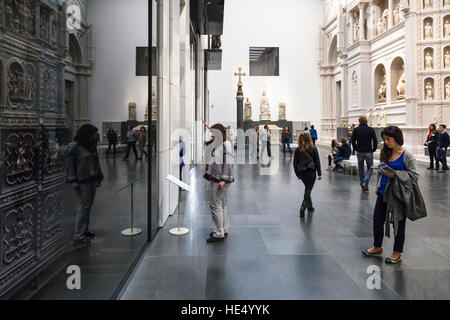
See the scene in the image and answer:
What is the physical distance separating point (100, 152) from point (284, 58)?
29027 mm

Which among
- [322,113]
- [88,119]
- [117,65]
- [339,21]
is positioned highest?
[339,21]

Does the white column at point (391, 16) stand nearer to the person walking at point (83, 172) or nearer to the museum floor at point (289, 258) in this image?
the museum floor at point (289, 258)

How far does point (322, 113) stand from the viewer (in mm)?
29938

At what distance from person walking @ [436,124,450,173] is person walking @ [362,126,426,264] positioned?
9703mm

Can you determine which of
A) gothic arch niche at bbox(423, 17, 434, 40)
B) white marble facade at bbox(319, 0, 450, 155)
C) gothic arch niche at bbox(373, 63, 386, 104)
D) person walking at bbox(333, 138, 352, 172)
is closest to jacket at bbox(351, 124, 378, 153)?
person walking at bbox(333, 138, 352, 172)

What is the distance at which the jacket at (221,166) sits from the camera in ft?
14.7

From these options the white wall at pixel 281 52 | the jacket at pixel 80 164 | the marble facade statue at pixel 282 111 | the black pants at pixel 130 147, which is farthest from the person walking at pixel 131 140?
the marble facade statue at pixel 282 111

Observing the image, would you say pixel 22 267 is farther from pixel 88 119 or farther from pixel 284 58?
pixel 284 58

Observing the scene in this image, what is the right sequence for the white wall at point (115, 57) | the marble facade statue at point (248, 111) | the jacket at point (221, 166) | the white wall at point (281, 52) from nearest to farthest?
1. the white wall at point (115, 57)
2. the jacket at point (221, 166)
3. the marble facade statue at point (248, 111)
4. the white wall at point (281, 52)

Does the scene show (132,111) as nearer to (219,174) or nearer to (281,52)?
(219,174)

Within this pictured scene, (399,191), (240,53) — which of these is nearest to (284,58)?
(240,53)

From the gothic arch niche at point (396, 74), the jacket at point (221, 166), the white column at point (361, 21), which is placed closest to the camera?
the jacket at point (221, 166)

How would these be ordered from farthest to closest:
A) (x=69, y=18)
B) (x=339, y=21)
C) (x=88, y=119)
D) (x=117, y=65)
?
(x=339, y=21) < (x=117, y=65) < (x=88, y=119) < (x=69, y=18)

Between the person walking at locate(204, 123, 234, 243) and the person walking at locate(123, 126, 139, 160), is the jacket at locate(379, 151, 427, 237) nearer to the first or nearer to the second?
the person walking at locate(204, 123, 234, 243)
